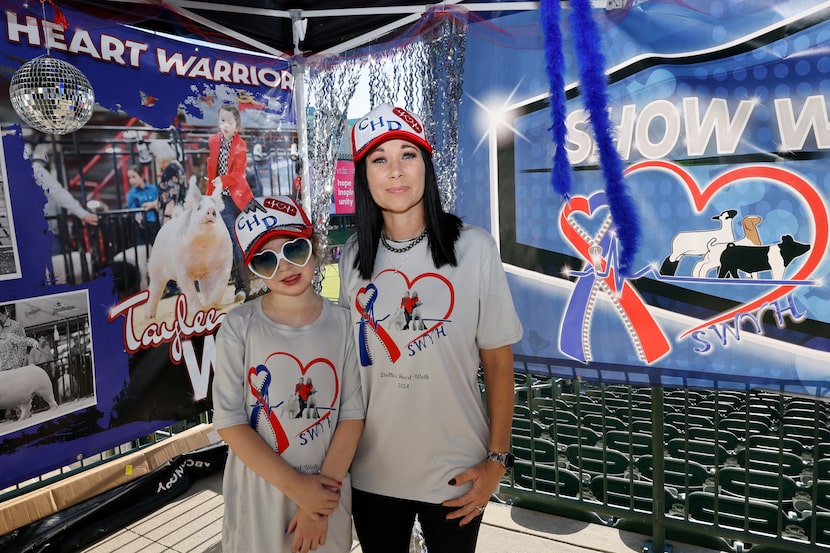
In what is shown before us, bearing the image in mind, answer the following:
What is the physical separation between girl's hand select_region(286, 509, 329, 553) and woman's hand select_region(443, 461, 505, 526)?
1.17 feet

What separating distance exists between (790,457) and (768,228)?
2.09 metres

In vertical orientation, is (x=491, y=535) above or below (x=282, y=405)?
below

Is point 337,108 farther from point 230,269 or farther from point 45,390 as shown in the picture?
point 45,390

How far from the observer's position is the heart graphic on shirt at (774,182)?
2246 millimetres

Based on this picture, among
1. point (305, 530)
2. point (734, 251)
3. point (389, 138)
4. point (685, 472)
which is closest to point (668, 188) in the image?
point (734, 251)

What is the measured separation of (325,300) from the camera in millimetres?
1760

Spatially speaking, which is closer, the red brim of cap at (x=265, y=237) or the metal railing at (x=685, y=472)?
the red brim of cap at (x=265, y=237)

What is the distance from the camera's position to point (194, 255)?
3035 mm

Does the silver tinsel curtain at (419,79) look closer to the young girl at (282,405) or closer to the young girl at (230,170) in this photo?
the young girl at (230,170)

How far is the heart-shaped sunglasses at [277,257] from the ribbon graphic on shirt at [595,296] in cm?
149

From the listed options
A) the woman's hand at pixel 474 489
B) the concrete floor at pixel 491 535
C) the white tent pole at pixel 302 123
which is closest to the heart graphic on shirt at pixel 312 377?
the woman's hand at pixel 474 489

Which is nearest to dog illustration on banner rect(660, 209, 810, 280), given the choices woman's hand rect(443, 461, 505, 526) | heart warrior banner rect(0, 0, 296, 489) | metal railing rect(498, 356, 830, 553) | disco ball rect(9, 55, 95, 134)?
metal railing rect(498, 356, 830, 553)

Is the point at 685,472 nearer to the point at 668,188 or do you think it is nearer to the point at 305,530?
the point at 668,188

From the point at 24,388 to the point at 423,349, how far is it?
1.82 metres
